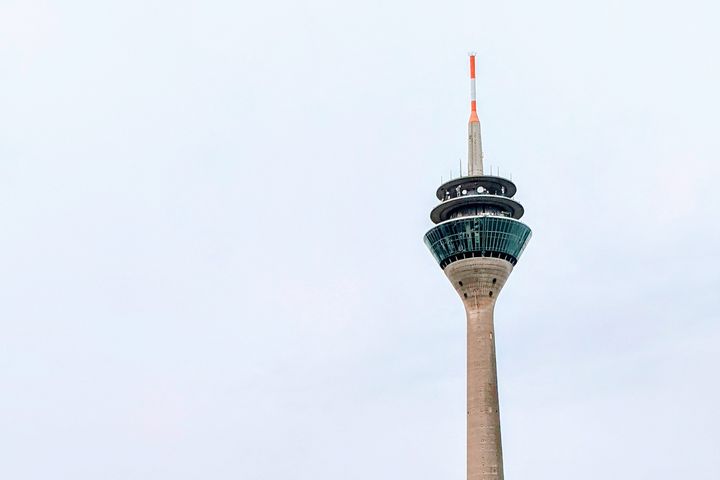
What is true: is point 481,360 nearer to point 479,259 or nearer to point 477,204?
point 479,259

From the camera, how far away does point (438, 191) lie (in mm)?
139375

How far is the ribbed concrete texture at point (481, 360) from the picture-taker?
123312mm

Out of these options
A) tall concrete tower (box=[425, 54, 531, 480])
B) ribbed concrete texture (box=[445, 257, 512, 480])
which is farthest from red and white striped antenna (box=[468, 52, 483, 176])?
ribbed concrete texture (box=[445, 257, 512, 480])

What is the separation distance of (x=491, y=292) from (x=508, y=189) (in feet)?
52.0

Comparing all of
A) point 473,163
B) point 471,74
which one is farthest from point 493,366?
point 471,74

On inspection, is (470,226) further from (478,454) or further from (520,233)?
(478,454)

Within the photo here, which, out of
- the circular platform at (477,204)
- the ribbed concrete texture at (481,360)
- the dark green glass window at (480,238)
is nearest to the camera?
the ribbed concrete texture at (481,360)

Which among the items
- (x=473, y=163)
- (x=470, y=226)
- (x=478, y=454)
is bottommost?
(x=478, y=454)

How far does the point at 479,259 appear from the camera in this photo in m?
133

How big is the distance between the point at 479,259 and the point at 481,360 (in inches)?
572

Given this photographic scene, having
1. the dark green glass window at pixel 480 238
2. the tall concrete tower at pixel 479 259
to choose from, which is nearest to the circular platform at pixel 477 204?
the tall concrete tower at pixel 479 259

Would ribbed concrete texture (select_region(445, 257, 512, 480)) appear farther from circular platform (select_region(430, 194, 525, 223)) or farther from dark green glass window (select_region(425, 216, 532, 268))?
circular platform (select_region(430, 194, 525, 223))

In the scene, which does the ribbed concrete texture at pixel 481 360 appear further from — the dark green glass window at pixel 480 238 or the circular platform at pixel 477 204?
the circular platform at pixel 477 204

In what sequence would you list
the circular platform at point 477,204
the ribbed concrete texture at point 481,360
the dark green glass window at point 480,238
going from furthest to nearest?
the circular platform at point 477,204 < the dark green glass window at point 480,238 < the ribbed concrete texture at point 481,360
